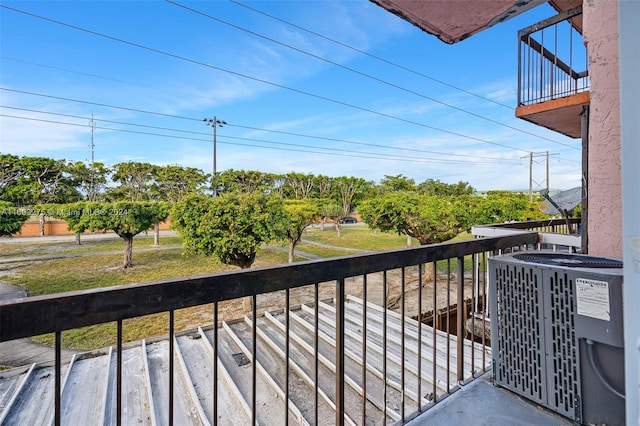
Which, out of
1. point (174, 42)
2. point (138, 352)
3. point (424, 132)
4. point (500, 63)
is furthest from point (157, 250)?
point (424, 132)

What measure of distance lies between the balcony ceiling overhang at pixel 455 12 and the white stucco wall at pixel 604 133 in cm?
55

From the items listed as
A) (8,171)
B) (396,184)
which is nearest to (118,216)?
(8,171)

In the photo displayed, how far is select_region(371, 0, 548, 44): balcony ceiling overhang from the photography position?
55.0 inches

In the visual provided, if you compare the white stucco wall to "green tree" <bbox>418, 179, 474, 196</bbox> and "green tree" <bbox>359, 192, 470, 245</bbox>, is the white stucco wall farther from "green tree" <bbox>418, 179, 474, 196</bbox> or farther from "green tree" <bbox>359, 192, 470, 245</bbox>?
"green tree" <bbox>418, 179, 474, 196</bbox>

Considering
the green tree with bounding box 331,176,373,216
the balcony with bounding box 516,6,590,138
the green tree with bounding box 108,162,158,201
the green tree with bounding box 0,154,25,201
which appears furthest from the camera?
the green tree with bounding box 331,176,373,216

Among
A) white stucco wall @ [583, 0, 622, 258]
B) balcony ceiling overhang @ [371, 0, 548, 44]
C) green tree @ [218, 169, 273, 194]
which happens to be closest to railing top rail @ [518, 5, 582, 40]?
white stucco wall @ [583, 0, 622, 258]

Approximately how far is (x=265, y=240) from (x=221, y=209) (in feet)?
4.09

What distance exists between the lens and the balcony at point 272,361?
2.31 feet

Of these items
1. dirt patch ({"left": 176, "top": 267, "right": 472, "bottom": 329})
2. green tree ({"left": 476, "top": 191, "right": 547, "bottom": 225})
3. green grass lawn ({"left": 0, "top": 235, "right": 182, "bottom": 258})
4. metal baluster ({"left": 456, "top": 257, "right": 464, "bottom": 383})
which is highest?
green tree ({"left": 476, "top": 191, "right": 547, "bottom": 225})

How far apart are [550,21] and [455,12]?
2663 millimetres

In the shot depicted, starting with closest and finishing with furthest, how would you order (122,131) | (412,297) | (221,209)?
(221,209) → (412,297) → (122,131)

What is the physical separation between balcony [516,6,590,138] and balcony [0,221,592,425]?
69.7 inches

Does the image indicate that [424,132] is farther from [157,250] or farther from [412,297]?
[157,250]

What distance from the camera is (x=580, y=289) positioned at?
1126mm
